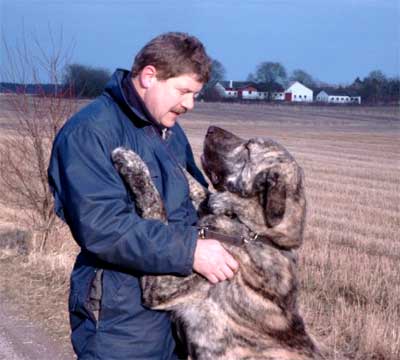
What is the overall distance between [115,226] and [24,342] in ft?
13.0

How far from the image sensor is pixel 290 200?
4352 mm

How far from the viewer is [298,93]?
324 feet

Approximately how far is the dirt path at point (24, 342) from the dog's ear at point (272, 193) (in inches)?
114

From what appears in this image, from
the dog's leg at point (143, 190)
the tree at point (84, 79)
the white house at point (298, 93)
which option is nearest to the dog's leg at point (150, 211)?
the dog's leg at point (143, 190)

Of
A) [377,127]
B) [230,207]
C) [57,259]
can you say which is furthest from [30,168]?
[377,127]

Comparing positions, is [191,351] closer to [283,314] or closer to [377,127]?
[283,314]

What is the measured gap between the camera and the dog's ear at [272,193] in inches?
167

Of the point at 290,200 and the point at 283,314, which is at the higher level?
the point at 290,200

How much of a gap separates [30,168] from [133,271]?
274 inches

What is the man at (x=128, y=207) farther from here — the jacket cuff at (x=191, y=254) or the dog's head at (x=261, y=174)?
the dog's head at (x=261, y=174)

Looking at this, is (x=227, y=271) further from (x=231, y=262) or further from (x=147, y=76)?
(x=147, y=76)

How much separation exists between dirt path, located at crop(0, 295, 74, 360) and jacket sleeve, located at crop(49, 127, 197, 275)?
343 centimetres

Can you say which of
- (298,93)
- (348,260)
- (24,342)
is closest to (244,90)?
(298,93)

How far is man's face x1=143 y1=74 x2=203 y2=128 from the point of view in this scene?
3.49 metres
